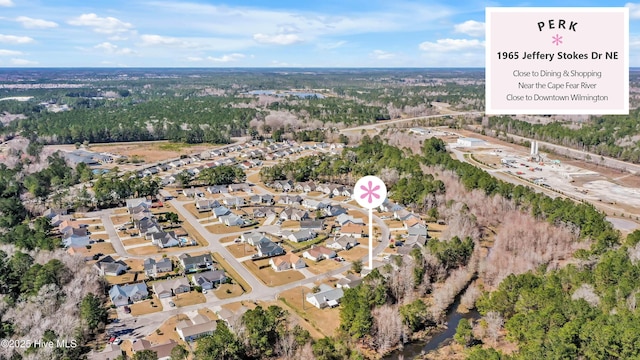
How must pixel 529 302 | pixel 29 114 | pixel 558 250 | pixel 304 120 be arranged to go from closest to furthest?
pixel 529 302 < pixel 558 250 < pixel 304 120 < pixel 29 114

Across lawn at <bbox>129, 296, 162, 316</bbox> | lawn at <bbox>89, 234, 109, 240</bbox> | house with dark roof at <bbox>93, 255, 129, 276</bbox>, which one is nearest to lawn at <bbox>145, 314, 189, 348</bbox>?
lawn at <bbox>129, 296, 162, 316</bbox>

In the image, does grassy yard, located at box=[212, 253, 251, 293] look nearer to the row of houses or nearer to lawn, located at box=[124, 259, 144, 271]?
the row of houses

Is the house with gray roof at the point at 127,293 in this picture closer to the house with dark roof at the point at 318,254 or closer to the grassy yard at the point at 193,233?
the grassy yard at the point at 193,233

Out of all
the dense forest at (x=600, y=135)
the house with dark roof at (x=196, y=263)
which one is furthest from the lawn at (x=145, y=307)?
the dense forest at (x=600, y=135)

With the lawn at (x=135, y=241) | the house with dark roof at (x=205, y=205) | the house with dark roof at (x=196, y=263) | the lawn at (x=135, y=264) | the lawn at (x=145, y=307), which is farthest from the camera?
the house with dark roof at (x=205, y=205)

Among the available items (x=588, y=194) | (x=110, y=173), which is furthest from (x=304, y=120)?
(x=588, y=194)

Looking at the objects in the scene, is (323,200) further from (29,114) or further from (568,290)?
(29,114)
